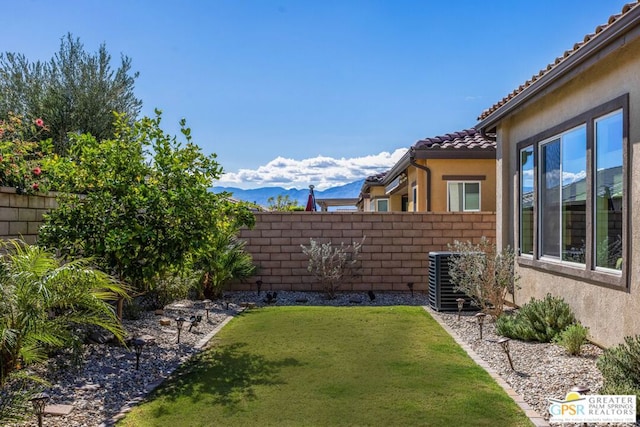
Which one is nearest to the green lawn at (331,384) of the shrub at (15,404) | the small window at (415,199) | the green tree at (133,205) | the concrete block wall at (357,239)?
the shrub at (15,404)

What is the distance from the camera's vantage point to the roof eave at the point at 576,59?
5258mm

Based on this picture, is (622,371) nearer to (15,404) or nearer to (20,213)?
(15,404)

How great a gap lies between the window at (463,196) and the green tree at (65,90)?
1051cm

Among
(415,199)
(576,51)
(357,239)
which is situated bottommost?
(357,239)

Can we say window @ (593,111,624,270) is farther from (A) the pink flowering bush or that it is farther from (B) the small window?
(B) the small window

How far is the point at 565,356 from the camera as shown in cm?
630

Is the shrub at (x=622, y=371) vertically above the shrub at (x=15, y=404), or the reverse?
the shrub at (x=622, y=371)

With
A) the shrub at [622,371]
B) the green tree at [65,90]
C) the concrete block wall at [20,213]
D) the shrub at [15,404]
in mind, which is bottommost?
the shrub at [15,404]

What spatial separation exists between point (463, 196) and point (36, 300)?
12532 mm

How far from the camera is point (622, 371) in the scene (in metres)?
4.78

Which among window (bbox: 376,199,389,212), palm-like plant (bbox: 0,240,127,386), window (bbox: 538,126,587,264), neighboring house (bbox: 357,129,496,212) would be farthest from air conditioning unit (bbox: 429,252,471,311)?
window (bbox: 376,199,389,212)

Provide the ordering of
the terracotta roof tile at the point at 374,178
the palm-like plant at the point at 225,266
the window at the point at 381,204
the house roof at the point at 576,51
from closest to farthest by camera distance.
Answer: the house roof at the point at 576,51 → the palm-like plant at the point at 225,266 → the window at the point at 381,204 → the terracotta roof tile at the point at 374,178

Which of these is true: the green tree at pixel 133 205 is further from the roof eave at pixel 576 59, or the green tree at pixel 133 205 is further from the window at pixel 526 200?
the window at pixel 526 200

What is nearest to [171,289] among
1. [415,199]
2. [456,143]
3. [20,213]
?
[20,213]
